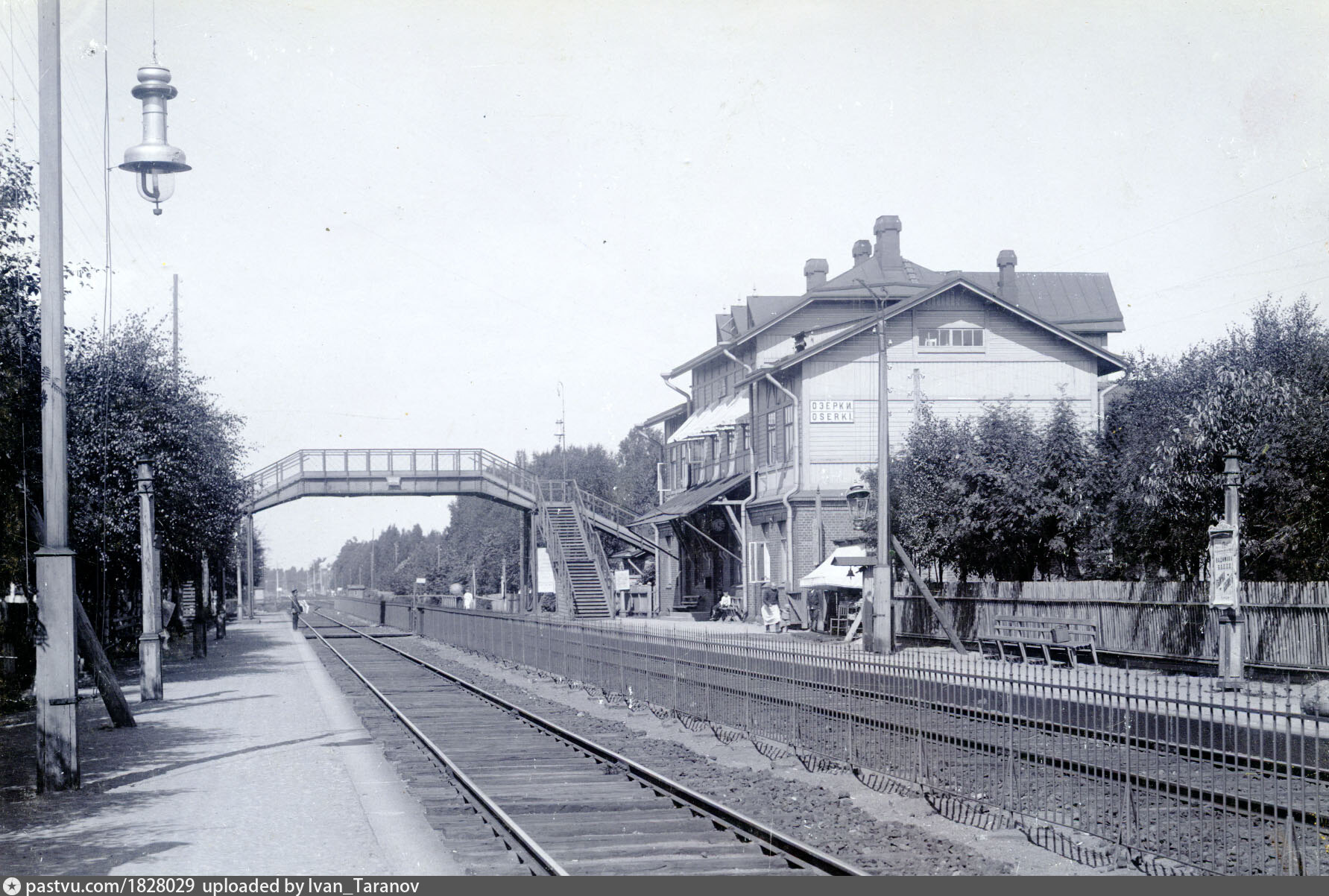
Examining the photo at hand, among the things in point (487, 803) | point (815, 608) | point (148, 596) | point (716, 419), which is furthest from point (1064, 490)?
point (716, 419)

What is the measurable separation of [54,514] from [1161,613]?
18213 mm

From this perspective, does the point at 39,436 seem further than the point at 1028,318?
No

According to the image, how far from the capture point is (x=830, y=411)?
41219 millimetres

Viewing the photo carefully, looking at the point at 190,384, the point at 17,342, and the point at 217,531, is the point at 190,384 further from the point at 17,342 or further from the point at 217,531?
the point at 17,342

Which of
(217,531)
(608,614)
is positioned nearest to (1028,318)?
(608,614)

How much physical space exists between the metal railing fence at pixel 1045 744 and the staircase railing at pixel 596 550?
85.0 feet

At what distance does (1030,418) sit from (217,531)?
20.5m

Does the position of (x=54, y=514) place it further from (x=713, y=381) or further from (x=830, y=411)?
(x=713, y=381)

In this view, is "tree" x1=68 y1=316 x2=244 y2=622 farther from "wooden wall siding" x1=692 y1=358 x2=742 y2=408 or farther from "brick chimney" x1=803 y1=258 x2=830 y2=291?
"brick chimney" x1=803 y1=258 x2=830 y2=291

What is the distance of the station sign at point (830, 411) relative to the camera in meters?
41.1

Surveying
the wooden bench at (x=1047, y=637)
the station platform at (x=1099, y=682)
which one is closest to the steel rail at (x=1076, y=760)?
the station platform at (x=1099, y=682)

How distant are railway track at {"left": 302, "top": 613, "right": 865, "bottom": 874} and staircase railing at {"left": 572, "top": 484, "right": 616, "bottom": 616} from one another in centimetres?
2727

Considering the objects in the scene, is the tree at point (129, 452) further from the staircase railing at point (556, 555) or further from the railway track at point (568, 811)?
the staircase railing at point (556, 555)
